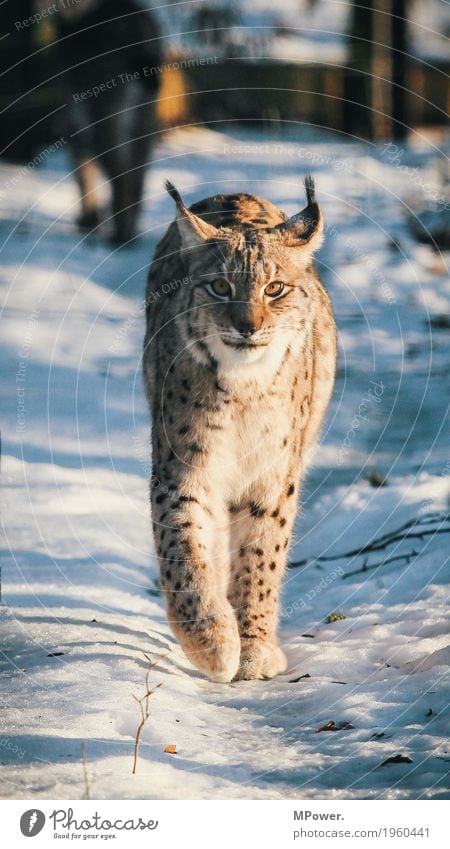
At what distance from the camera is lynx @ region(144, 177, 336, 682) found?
470cm

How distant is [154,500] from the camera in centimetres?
498

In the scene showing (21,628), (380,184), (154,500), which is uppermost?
(380,184)

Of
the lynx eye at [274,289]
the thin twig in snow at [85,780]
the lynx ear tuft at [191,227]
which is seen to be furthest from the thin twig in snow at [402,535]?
the thin twig in snow at [85,780]

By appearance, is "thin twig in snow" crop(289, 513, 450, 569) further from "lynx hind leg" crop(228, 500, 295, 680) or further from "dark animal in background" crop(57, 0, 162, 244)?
"dark animal in background" crop(57, 0, 162, 244)

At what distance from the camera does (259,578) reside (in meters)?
5.16

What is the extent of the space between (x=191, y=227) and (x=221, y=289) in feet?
1.02

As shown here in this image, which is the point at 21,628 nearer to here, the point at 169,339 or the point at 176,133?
the point at 169,339

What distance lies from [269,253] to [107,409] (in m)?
3.11

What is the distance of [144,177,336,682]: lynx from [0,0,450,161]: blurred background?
16.6 ft

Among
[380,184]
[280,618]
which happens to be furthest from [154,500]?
[380,184]

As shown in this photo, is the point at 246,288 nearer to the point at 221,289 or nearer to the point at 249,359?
the point at 221,289
